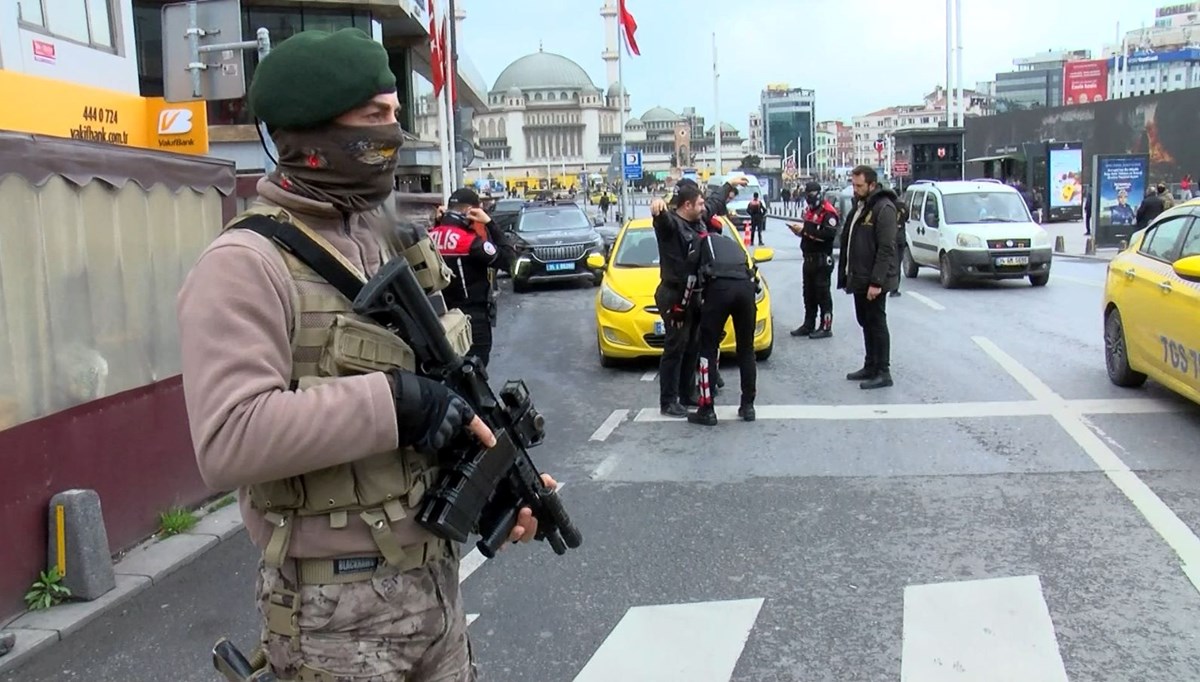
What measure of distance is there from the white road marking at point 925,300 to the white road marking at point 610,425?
737 cm

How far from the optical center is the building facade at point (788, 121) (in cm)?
12725

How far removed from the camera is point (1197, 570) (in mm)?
4488

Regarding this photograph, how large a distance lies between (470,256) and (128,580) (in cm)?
348

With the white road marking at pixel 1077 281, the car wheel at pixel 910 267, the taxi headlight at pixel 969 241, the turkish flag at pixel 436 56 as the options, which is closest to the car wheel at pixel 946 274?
the taxi headlight at pixel 969 241

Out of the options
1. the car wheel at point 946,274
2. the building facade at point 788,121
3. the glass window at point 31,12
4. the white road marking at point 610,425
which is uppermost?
the building facade at point 788,121

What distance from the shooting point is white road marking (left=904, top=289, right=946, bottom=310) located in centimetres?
1421

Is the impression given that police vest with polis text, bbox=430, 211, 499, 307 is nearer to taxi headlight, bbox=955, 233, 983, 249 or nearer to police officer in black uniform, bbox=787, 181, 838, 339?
police officer in black uniform, bbox=787, 181, 838, 339

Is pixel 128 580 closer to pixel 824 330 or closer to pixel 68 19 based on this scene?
pixel 824 330

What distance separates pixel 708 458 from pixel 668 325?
164cm

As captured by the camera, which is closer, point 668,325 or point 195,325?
point 195,325

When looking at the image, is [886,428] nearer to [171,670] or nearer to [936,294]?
[171,670]

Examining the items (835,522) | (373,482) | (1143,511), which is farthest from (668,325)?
(373,482)

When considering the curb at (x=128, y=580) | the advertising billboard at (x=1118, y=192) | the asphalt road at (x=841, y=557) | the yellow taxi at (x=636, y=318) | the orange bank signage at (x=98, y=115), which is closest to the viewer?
the asphalt road at (x=841, y=557)

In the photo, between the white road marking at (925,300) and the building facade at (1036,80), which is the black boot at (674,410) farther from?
the building facade at (1036,80)
